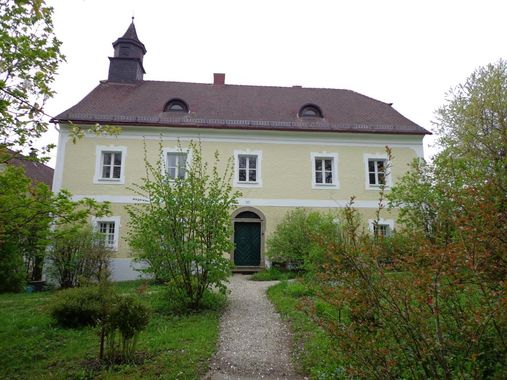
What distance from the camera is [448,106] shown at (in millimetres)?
17922

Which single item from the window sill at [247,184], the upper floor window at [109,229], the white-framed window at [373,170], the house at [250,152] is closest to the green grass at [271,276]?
the house at [250,152]

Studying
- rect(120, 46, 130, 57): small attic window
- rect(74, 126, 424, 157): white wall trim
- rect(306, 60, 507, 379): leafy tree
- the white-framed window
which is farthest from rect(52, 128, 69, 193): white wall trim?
rect(306, 60, 507, 379): leafy tree

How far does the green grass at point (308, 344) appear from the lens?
4460mm

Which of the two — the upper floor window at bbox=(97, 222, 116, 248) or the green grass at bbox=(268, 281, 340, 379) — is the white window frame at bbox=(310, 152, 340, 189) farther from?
the upper floor window at bbox=(97, 222, 116, 248)

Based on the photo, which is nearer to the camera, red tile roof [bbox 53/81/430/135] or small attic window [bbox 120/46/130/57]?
red tile roof [bbox 53/81/430/135]

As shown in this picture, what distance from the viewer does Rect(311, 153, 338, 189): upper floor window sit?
16.5 meters

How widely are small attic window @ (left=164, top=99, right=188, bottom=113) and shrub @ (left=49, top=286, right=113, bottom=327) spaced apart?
11.9 metres

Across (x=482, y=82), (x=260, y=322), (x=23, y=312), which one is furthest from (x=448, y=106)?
(x=23, y=312)

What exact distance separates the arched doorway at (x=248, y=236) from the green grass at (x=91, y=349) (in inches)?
320

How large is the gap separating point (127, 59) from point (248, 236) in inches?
472

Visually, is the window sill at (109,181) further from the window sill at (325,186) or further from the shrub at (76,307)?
the shrub at (76,307)

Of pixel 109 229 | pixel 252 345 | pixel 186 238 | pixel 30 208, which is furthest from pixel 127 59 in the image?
pixel 252 345

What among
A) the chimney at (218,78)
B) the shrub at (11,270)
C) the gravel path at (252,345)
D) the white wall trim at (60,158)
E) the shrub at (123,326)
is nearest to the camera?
the gravel path at (252,345)

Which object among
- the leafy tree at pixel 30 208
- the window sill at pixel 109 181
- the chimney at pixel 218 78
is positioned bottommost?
the leafy tree at pixel 30 208
